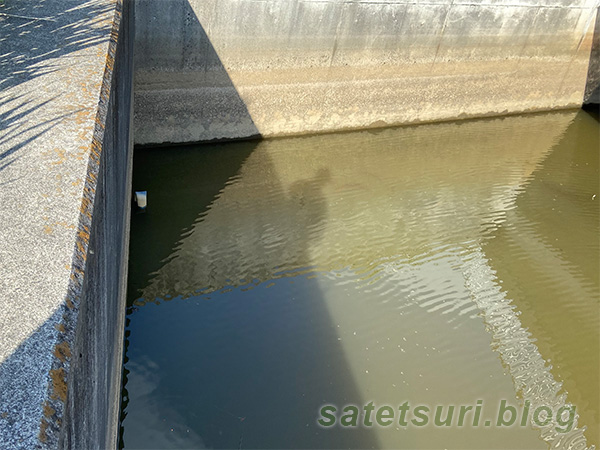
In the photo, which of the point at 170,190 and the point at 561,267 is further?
the point at 170,190

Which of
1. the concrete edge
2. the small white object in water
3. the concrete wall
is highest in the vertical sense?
the concrete edge

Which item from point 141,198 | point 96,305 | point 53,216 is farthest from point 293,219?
point 53,216

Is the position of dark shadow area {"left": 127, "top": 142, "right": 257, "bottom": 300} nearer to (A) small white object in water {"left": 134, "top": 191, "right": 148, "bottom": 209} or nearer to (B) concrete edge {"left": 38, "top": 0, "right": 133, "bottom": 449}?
(A) small white object in water {"left": 134, "top": 191, "right": 148, "bottom": 209}

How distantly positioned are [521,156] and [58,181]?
8.60 metres

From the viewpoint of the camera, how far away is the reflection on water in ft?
14.5

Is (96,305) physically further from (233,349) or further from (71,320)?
(233,349)

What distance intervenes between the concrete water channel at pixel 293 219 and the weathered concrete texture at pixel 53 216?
Answer: 0.04ft

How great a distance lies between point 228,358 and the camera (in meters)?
4.80

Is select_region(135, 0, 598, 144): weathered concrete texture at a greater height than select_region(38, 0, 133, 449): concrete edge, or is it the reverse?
select_region(38, 0, 133, 449): concrete edge

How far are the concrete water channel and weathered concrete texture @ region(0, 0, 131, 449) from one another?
1 cm

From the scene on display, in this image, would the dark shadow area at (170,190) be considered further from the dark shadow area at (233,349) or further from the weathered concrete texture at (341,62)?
the weathered concrete texture at (341,62)

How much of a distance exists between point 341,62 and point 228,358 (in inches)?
223

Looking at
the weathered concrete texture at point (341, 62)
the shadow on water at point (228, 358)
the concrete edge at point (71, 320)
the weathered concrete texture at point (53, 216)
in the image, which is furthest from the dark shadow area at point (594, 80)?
the concrete edge at point (71, 320)

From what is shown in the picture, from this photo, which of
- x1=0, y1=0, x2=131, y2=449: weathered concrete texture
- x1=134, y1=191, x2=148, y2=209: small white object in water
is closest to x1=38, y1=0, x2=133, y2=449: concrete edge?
x1=0, y1=0, x2=131, y2=449: weathered concrete texture
